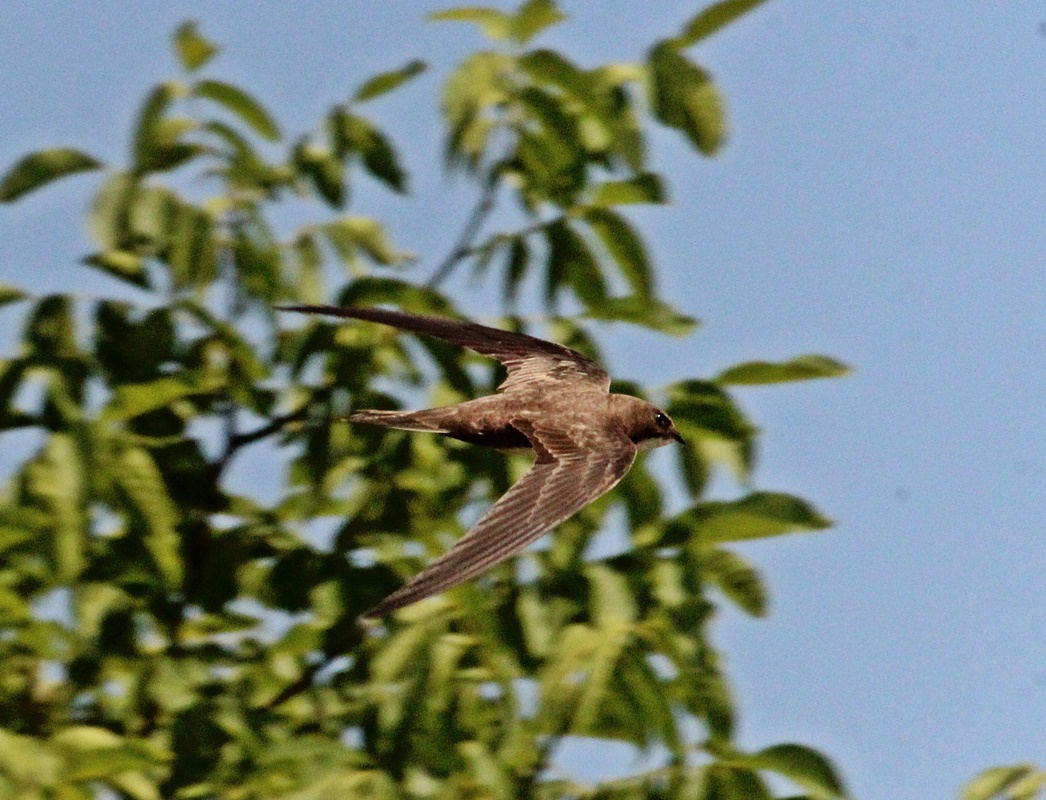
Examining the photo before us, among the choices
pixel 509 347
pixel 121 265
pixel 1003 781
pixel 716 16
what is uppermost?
pixel 716 16

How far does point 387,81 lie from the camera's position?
16.1 ft

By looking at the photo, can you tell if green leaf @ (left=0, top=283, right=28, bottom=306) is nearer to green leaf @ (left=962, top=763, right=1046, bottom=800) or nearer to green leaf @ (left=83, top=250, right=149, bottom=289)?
green leaf @ (left=83, top=250, right=149, bottom=289)

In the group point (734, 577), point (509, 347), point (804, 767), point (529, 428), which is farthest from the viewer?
point (509, 347)

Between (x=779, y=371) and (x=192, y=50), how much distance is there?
5.87 ft

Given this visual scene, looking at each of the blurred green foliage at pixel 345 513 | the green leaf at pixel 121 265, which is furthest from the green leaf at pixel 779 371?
the green leaf at pixel 121 265

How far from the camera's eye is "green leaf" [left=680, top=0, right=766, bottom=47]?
4.64 m

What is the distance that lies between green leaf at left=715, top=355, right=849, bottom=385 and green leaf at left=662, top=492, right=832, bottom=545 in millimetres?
330

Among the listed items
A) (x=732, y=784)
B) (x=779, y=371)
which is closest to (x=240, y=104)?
(x=779, y=371)

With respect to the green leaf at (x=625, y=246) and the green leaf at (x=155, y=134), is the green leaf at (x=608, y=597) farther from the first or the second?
the green leaf at (x=155, y=134)

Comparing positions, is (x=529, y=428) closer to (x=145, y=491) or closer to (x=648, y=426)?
(x=648, y=426)

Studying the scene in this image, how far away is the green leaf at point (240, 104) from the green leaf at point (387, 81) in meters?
0.28

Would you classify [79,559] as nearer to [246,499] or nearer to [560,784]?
[246,499]

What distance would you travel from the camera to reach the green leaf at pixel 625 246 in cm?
439

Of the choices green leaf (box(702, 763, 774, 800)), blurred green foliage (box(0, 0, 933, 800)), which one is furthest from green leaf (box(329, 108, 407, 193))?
green leaf (box(702, 763, 774, 800))
